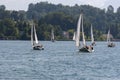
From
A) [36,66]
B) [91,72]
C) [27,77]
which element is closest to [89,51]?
[36,66]

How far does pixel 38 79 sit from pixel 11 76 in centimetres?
371

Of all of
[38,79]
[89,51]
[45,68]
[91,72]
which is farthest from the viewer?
[89,51]

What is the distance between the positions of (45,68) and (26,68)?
96.1 inches

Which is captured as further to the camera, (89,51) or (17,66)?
(89,51)

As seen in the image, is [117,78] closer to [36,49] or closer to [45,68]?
[45,68]

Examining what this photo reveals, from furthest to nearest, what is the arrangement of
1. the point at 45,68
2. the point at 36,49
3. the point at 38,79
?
1. the point at 36,49
2. the point at 45,68
3. the point at 38,79

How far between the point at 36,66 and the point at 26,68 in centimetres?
421

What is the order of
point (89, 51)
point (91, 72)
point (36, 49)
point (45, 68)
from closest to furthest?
point (91, 72) → point (45, 68) → point (89, 51) → point (36, 49)

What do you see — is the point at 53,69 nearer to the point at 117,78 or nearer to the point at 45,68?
the point at 45,68

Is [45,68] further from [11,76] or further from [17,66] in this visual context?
[11,76]

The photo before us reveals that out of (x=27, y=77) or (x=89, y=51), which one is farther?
(x=89, y=51)

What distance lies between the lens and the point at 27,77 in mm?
69688

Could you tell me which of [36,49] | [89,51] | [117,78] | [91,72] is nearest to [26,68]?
[91,72]

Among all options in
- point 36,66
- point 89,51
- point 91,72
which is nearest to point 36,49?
point 89,51
